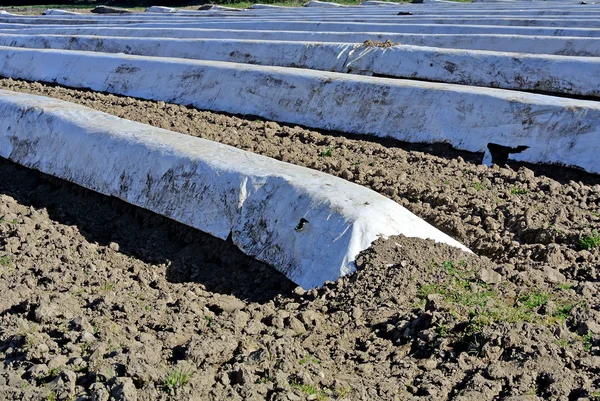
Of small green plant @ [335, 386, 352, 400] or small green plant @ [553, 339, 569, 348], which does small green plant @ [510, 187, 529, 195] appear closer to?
small green plant @ [553, 339, 569, 348]

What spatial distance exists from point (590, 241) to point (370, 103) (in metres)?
3.22

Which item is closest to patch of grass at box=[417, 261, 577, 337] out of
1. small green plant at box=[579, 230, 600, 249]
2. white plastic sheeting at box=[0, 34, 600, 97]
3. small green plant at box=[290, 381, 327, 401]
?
small green plant at box=[290, 381, 327, 401]

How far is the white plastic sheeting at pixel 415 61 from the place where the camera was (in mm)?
7590

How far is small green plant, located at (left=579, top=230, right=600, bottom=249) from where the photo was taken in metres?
4.39

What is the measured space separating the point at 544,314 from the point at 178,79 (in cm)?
622

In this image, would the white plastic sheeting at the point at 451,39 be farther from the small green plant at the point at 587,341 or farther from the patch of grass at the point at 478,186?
the small green plant at the point at 587,341

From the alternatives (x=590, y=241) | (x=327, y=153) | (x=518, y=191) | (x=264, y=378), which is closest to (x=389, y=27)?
(x=327, y=153)

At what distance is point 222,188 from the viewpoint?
4961 mm

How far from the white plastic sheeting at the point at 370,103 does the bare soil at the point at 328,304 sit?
413mm

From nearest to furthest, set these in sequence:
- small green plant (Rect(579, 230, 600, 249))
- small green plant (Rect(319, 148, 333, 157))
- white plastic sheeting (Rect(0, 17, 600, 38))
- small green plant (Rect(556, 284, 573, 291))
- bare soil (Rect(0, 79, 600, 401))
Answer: bare soil (Rect(0, 79, 600, 401)), small green plant (Rect(556, 284, 573, 291)), small green plant (Rect(579, 230, 600, 249)), small green plant (Rect(319, 148, 333, 157)), white plastic sheeting (Rect(0, 17, 600, 38))

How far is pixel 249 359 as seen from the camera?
10.00 ft

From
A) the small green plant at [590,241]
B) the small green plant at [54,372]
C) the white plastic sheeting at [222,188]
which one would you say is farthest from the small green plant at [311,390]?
the small green plant at [590,241]

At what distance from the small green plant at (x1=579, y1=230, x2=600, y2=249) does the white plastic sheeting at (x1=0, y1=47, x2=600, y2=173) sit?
1495mm

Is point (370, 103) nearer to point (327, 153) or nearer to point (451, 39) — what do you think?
point (327, 153)
